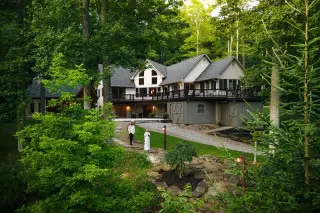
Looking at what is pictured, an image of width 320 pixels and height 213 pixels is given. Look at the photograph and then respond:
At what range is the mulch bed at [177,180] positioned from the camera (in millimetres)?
13617

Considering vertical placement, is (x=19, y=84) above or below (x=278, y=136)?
above

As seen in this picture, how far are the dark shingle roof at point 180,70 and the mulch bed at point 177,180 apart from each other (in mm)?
26942

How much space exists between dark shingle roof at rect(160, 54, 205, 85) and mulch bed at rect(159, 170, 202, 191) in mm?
26942

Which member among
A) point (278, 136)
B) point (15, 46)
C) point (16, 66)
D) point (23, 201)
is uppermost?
point (15, 46)

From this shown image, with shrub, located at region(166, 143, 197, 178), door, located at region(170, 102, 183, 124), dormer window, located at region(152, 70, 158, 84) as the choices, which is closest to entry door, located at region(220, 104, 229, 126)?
door, located at region(170, 102, 183, 124)

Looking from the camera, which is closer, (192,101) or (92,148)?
(92,148)

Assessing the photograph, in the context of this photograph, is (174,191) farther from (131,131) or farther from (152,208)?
(131,131)

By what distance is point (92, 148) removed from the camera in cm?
757

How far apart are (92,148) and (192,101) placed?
29049mm

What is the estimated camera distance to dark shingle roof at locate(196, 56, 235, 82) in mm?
37431

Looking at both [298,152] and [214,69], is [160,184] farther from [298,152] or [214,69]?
[214,69]

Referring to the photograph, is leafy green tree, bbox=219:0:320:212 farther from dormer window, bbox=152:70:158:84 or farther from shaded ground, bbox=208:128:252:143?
dormer window, bbox=152:70:158:84

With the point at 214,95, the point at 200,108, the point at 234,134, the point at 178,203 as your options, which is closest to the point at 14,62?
the point at 178,203

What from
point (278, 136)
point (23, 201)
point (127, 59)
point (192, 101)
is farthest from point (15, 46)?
point (192, 101)
